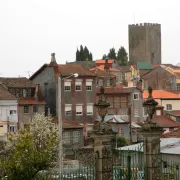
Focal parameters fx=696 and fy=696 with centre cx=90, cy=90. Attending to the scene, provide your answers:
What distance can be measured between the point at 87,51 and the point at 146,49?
12487 mm

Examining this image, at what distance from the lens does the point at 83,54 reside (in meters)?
138

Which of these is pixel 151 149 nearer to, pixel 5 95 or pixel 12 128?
pixel 12 128

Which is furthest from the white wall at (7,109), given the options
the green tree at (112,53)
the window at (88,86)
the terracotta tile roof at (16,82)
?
the green tree at (112,53)

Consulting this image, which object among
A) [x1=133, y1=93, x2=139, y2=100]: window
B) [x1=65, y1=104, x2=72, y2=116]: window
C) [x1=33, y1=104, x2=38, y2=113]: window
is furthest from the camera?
[x1=133, y1=93, x2=139, y2=100]: window

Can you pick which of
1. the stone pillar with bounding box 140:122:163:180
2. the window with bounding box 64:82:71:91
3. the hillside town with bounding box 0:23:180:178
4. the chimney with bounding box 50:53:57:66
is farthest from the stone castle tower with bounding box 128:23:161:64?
the stone pillar with bounding box 140:122:163:180

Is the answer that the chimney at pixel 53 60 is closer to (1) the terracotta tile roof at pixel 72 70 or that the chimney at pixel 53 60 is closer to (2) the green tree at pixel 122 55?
(1) the terracotta tile roof at pixel 72 70

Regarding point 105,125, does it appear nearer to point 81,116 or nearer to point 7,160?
point 7,160

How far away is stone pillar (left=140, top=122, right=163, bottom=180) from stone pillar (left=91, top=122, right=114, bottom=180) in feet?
3.75

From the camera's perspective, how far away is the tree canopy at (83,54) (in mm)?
136000

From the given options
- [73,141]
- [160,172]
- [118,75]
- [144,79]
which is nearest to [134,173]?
[160,172]

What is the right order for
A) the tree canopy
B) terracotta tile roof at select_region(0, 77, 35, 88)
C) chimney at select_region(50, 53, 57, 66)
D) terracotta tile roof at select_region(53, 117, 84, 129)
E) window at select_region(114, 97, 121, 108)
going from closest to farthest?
Answer: terracotta tile roof at select_region(53, 117, 84, 129), terracotta tile roof at select_region(0, 77, 35, 88), chimney at select_region(50, 53, 57, 66), window at select_region(114, 97, 121, 108), the tree canopy

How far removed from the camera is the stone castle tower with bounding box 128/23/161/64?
449 feet

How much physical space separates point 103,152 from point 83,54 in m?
116

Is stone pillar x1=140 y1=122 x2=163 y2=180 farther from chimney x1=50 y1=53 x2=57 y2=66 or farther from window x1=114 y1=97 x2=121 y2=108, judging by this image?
window x1=114 y1=97 x2=121 y2=108
